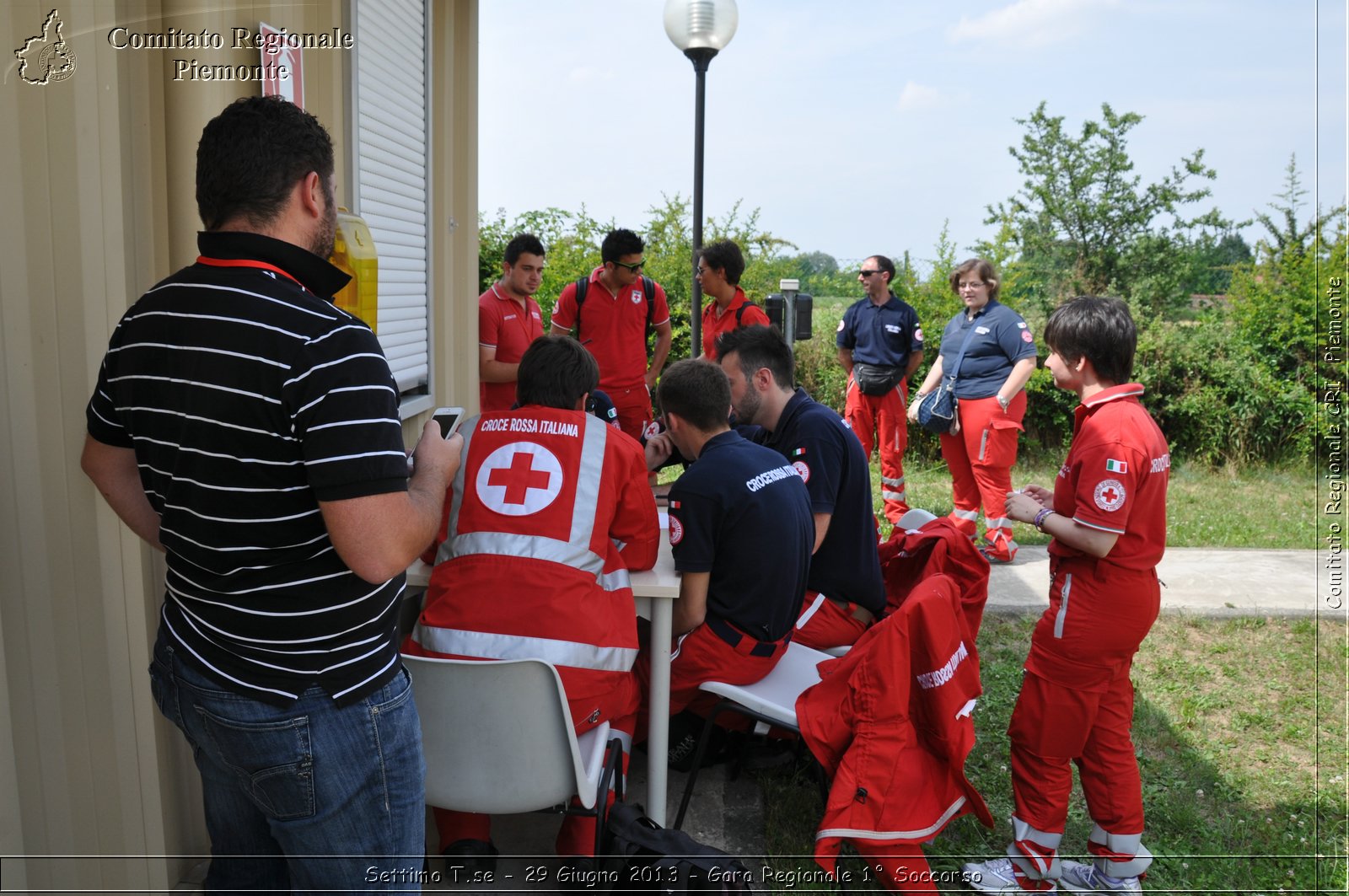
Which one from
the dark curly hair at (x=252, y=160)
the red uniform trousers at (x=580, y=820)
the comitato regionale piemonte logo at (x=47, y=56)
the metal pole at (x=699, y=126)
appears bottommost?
the red uniform trousers at (x=580, y=820)

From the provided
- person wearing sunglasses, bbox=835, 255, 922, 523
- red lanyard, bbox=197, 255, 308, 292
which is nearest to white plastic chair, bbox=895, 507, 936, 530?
red lanyard, bbox=197, 255, 308, 292

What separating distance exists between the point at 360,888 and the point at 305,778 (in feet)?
0.80

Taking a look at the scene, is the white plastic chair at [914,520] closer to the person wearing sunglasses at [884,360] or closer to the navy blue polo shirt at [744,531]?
the navy blue polo shirt at [744,531]

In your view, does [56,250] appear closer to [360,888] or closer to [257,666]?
[257,666]

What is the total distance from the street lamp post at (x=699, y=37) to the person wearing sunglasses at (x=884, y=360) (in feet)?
4.57

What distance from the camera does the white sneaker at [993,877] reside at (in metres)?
2.83

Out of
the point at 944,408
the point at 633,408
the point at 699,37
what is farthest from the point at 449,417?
the point at 699,37

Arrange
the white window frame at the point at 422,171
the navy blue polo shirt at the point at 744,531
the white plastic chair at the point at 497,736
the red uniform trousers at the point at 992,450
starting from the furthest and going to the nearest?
the red uniform trousers at the point at 992,450 < the white window frame at the point at 422,171 < the navy blue polo shirt at the point at 744,531 < the white plastic chair at the point at 497,736

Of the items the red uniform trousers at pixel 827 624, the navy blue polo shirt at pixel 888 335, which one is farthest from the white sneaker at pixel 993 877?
the navy blue polo shirt at pixel 888 335

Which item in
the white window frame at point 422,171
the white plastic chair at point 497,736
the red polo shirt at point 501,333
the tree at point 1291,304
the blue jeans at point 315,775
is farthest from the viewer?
the tree at point 1291,304

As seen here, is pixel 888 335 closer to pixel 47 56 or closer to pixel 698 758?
pixel 698 758

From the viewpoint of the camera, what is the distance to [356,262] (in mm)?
Answer: 2354

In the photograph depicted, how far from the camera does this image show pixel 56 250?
198cm

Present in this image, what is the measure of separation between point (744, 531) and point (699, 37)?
4.99 metres
